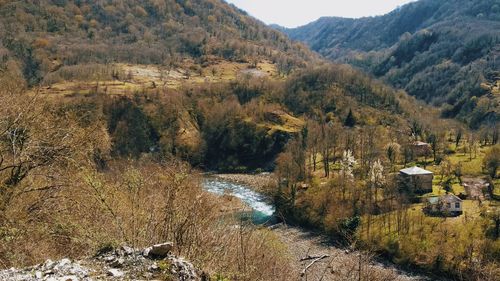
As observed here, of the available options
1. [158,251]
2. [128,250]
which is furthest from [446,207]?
[128,250]

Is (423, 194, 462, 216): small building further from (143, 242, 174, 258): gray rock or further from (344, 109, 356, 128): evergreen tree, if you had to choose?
(344, 109, 356, 128): evergreen tree

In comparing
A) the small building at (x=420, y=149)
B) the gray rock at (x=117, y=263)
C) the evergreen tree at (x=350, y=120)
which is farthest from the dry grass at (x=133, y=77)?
the gray rock at (x=117, y=263)

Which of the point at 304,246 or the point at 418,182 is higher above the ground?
the point at 418,182

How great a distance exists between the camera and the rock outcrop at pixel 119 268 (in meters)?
8.35

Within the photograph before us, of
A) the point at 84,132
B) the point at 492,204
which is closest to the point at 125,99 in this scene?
the point at 492,204

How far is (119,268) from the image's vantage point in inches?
357

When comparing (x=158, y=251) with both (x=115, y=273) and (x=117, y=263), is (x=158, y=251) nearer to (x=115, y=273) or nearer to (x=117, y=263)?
(x=117, y=263)

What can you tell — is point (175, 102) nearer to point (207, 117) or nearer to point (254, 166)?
point (207, 117)

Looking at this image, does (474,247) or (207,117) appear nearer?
(474,247)

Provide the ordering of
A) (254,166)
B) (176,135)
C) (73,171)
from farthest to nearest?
(176,135), (254,166), (73,171)

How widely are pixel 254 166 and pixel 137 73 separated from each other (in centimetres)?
7396

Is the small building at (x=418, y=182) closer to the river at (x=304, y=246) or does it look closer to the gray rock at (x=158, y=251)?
the river at (x=304, y=246)

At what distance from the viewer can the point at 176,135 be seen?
12131 cm

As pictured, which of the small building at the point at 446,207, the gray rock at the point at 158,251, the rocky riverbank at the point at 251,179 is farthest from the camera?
the rocky riverbank at the point at 251,179
